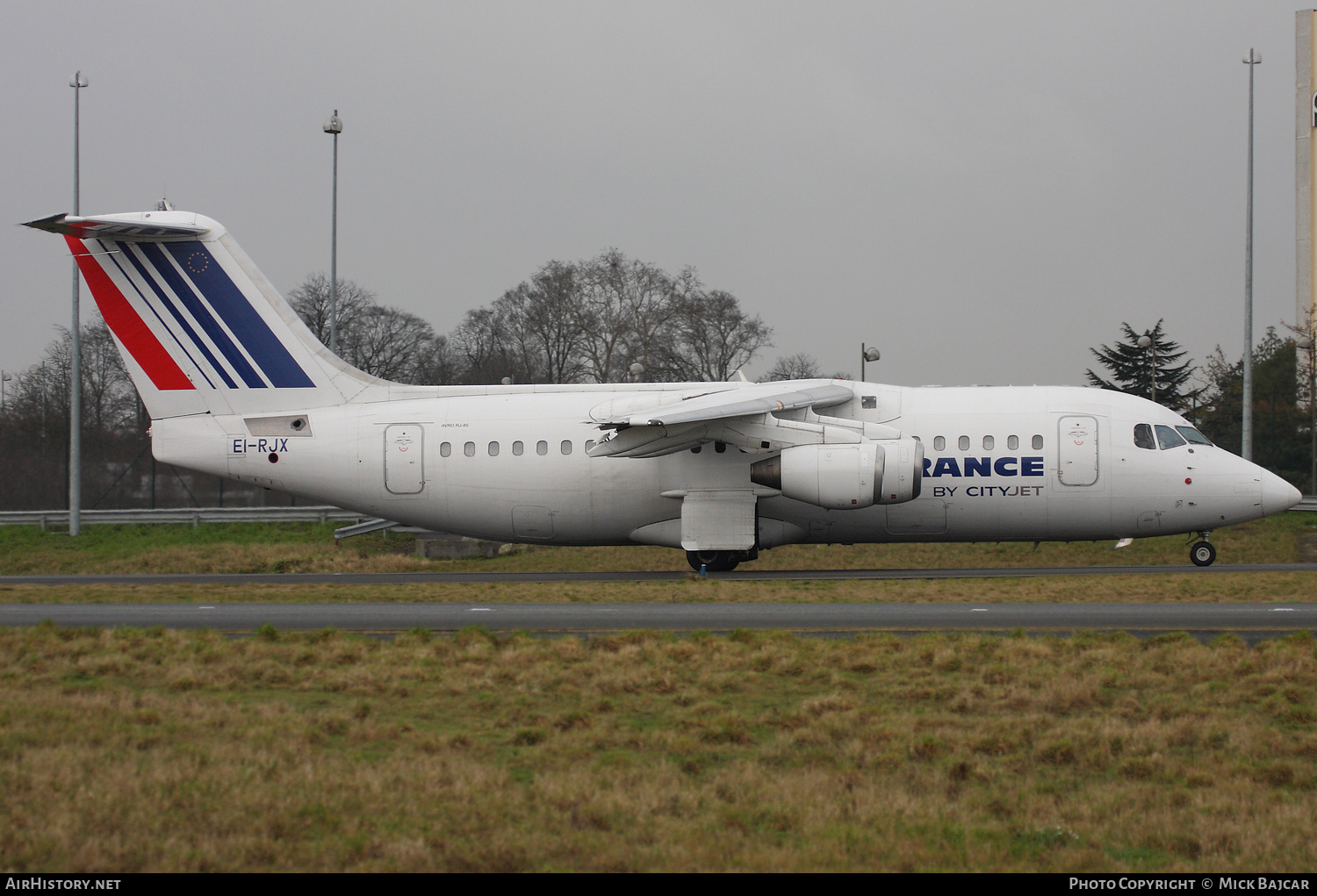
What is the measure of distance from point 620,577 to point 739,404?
4571 millimetres

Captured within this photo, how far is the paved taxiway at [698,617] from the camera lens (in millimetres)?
13992

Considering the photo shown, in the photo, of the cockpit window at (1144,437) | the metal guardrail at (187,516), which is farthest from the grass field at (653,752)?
the metal guardrail at (187,516)

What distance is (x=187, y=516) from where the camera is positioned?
35.3 metres

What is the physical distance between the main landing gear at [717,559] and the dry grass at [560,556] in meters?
2.52

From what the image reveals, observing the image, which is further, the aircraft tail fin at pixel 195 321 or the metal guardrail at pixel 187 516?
the metal guardrail at pixel 187 516

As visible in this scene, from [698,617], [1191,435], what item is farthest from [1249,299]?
[698,617]

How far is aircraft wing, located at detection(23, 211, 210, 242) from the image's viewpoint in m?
22.0

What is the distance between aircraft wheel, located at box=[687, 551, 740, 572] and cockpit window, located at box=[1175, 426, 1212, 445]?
9239 millimetres

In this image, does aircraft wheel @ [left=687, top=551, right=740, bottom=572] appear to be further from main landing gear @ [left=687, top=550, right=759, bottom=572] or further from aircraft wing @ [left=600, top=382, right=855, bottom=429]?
aircraft wing @ [left=600, top=382, right=855, bottom=429]

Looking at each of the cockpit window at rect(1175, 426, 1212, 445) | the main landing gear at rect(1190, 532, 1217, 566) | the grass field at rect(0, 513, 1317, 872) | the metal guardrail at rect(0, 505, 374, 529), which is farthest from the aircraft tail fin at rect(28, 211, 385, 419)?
the main landing gear at rect(1190, 532, 1217, 566)

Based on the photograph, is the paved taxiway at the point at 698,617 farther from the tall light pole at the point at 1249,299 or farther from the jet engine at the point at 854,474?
the tall light pole at the point at 1249,299

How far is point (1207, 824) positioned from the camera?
Result: 6.61 meters

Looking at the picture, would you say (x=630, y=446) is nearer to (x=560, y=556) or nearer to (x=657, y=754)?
(x=560, y=556)

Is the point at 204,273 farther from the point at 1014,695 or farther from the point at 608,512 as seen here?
the point at 1014,695
